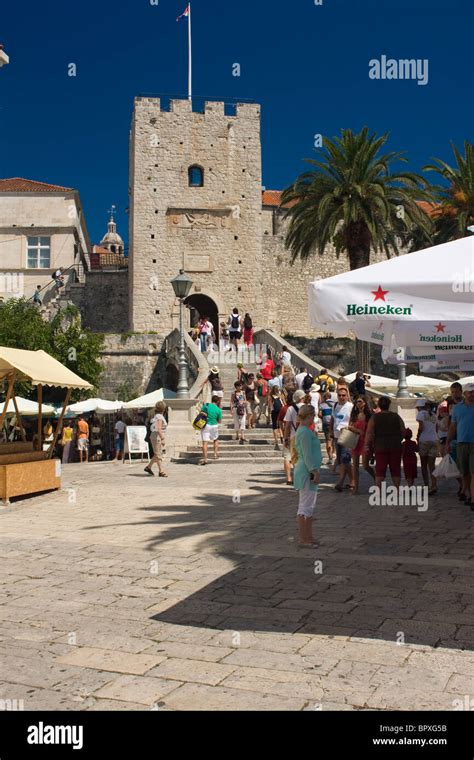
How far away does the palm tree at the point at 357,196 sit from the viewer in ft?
83.1

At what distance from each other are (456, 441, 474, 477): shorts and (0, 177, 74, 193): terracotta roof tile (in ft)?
121

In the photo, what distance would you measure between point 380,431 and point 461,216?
20.1 metres

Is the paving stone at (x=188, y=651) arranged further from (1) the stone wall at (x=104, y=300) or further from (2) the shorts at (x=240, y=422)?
(1) the stone wall at (x=104, y=300)

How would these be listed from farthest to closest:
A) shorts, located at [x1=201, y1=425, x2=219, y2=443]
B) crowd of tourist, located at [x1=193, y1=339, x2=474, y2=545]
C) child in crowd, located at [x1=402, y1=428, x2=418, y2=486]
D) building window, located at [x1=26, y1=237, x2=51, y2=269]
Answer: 1. building window, located at [x1=26, y1=237, x2=51, y2=269]
2. shorts, located at [x1=201, y1=425, x2=219, y2=443]
3. child in crowd, located at [x1=402, y1=428, x2=418, y2=486]
4. crowd of tourist, located at [x1=193, y1=339, x2=474, y2=545]

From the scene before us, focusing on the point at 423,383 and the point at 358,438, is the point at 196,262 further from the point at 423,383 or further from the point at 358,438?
the point at 358,438

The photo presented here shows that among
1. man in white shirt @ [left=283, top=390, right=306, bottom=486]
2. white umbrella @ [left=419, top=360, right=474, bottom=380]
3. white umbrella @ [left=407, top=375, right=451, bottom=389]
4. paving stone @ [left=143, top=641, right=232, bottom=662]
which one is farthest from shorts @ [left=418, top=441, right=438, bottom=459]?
white umbrella @ [left=407, top=375, right=451, bottom=389]

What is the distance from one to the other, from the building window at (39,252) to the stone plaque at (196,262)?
9.06m

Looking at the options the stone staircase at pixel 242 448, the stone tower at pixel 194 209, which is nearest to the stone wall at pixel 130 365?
the stone tower at pixel 194 209

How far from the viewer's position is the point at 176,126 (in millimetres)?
37094

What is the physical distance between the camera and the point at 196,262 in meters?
37.3

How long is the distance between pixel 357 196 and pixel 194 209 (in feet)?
44.8

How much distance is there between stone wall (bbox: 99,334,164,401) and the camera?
108 feet

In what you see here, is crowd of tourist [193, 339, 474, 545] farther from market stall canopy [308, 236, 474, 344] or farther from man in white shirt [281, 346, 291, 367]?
man in white shirt [281, 346, 291, 367]

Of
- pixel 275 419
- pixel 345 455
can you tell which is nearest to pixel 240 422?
pixel 275 419
